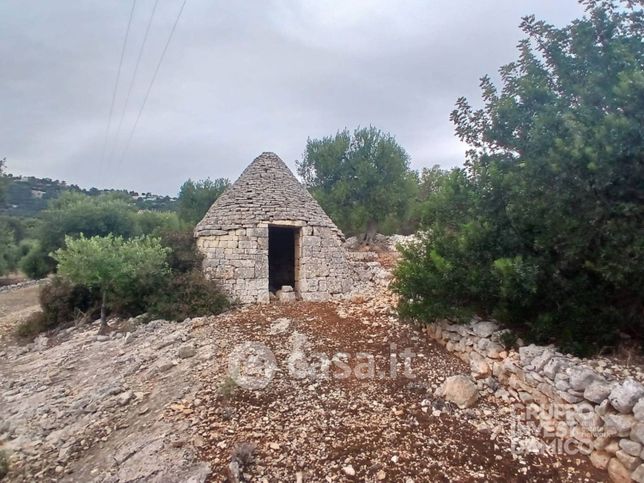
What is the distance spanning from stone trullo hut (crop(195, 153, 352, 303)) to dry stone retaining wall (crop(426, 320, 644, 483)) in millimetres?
5498

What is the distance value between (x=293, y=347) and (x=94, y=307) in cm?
607

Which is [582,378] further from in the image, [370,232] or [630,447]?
[370,232]

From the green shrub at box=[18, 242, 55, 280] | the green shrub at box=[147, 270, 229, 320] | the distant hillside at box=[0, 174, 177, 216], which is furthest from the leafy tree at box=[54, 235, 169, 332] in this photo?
the distant hillside at box=[0, 174, 177, 216]

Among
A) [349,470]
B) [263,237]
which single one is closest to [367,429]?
[349,470]

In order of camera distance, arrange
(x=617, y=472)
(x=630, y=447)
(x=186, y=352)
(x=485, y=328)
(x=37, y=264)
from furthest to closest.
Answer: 1. (x=37, y=264)
2. (x=186, y=352)
3. (x=485, y=328)
4. (x=617, y=472)
5. (x=630, y=447)

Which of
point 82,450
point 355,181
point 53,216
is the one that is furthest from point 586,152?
point 53,216

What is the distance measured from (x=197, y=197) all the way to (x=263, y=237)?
11755 millimetres

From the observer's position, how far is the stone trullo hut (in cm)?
1020

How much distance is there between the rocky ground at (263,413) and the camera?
4176mm

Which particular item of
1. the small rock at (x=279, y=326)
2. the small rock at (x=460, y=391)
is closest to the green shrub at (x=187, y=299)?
the small rock at (x=279, y=326)

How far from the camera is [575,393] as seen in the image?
→ 14.1 feet

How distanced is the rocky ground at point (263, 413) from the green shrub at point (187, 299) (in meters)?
1.01

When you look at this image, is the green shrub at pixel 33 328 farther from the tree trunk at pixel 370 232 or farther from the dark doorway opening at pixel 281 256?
the tree trunk at pixel 370 232

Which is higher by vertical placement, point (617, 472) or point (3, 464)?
point (617, 472)
